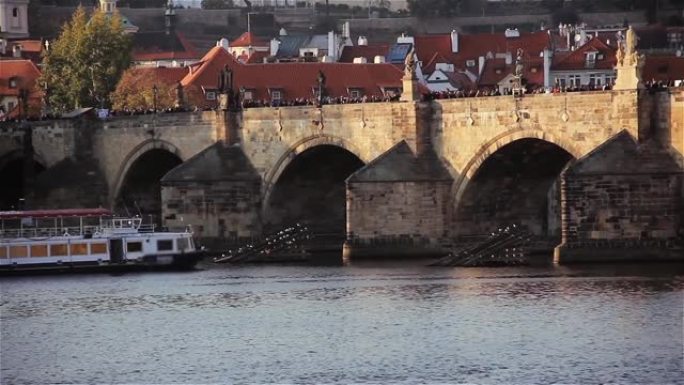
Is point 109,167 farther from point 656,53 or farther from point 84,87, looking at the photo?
point 656,53

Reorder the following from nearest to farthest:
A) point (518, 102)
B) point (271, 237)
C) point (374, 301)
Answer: point (374, 301)
point (518, 102)
point (271, 237)

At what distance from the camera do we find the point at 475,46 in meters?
131

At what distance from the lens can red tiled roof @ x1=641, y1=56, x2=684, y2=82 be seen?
9212cm

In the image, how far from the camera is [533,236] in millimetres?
73812

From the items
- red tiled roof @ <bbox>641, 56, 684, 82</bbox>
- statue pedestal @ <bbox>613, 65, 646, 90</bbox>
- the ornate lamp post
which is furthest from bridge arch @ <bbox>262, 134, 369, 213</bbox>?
red tiled roof @ <bbox>641, 56, 684, 82</bbox>

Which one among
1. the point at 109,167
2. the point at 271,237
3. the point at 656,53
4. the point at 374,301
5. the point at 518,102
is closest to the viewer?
the point at 374,301

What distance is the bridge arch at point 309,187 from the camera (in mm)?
79562

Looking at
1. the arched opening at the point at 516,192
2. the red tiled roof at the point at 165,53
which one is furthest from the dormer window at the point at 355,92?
the red tiled roof at the point at 165,53

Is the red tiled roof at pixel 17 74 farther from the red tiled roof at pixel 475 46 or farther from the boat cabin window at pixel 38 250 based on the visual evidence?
the boat cabin window at pixel 38 250

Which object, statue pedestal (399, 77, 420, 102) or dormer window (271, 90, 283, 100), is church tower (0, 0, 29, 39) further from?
statue pedestal (399, 77, 420, 102)

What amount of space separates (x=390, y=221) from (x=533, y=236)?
4.93 metres

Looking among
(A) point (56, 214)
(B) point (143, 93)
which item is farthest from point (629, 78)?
(B) point (143, 93)

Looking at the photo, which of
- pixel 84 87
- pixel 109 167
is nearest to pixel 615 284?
pixel 109 167

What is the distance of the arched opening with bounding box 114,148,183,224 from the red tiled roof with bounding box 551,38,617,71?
3008cm
